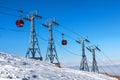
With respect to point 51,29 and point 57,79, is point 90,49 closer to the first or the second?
point 51,29

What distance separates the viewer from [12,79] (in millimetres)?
13047

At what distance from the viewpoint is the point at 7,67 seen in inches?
609

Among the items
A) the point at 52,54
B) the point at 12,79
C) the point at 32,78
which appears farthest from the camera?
the point at 52,54

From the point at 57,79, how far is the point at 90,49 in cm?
4638

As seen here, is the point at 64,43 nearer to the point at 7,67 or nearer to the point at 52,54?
the point at 52,54

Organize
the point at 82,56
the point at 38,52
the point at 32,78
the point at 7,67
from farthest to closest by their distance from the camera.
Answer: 1. the point at 82,56
2. the point at 38,52
3. the point at 7,67
4. the point at 32,78

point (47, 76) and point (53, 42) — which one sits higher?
point (53, 42)

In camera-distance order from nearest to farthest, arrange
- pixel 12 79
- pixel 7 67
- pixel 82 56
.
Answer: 1. pixel 12 79
2. pixel 7 67
3. pixel 82 56

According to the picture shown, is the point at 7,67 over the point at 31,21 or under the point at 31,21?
under

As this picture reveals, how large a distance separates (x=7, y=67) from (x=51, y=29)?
27.4 meters

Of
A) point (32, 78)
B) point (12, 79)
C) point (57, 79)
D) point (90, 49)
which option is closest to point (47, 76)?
point (57, 79)

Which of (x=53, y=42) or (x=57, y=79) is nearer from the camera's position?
(x=57, y=79)

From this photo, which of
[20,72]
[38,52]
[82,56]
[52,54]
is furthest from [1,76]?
[82,56]

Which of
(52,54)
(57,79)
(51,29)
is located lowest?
(57,79)
